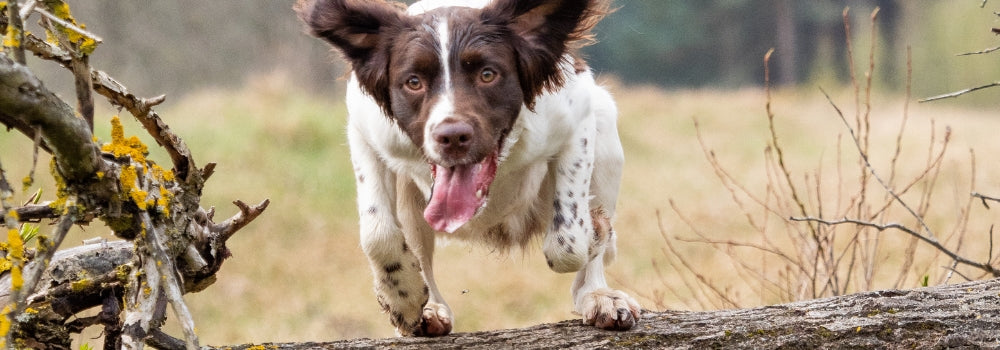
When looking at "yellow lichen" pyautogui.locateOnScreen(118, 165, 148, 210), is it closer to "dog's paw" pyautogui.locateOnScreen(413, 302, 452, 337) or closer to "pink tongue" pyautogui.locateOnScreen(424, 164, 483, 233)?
"pink tongue" pyautogui.locateOnScreen(424, 164, 483, 233)

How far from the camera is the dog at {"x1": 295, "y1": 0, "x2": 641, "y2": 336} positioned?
3.11 metres

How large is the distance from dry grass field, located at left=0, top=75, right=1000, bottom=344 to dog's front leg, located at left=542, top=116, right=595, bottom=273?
149cm

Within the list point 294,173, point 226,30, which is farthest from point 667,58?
point 294,173

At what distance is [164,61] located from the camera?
16.7m

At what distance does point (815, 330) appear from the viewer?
2.84m

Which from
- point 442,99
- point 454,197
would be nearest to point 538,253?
point 454,197

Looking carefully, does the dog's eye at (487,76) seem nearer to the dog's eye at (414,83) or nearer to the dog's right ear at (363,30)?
the dog's eye at (414,83)

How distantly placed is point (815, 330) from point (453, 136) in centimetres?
116

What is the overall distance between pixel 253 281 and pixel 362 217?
6398 millimetres

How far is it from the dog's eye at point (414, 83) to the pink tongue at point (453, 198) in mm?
258

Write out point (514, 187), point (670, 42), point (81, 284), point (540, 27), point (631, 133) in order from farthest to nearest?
1. point (670, 42)
2. point (631, 133)
3. point (514, 187)
4. point (540, 27)
5. point (81, 284)

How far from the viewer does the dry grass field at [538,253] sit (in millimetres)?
8555

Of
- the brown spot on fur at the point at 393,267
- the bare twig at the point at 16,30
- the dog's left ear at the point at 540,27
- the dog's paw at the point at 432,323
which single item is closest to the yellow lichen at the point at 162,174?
the bare twig at the point at 16,30

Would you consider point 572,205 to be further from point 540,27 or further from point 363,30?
point 363,30
